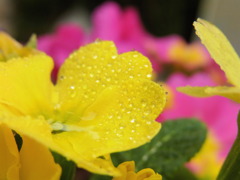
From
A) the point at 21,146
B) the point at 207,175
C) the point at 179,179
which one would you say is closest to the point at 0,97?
the point at 21,146

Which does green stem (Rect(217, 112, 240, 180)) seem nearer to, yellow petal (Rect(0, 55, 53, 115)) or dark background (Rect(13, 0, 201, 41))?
yellow petal (Rect(0, 55, 53, 115))

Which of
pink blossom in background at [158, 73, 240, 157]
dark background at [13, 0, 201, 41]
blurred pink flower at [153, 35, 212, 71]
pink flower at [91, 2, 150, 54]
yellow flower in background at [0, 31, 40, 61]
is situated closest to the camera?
yellow flower in background at [0, 31, 40, 61]

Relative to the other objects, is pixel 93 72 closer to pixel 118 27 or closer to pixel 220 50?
pixel 220 50

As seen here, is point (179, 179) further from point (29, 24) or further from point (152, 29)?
point (29, 24)

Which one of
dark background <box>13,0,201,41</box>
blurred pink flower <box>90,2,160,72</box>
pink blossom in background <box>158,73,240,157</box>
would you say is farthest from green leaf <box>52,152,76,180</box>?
dark background <box>13,0,201,41</box>

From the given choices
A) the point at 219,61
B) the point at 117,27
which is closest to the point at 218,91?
the point at 219,61

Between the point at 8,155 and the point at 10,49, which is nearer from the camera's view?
the point at 8,155
